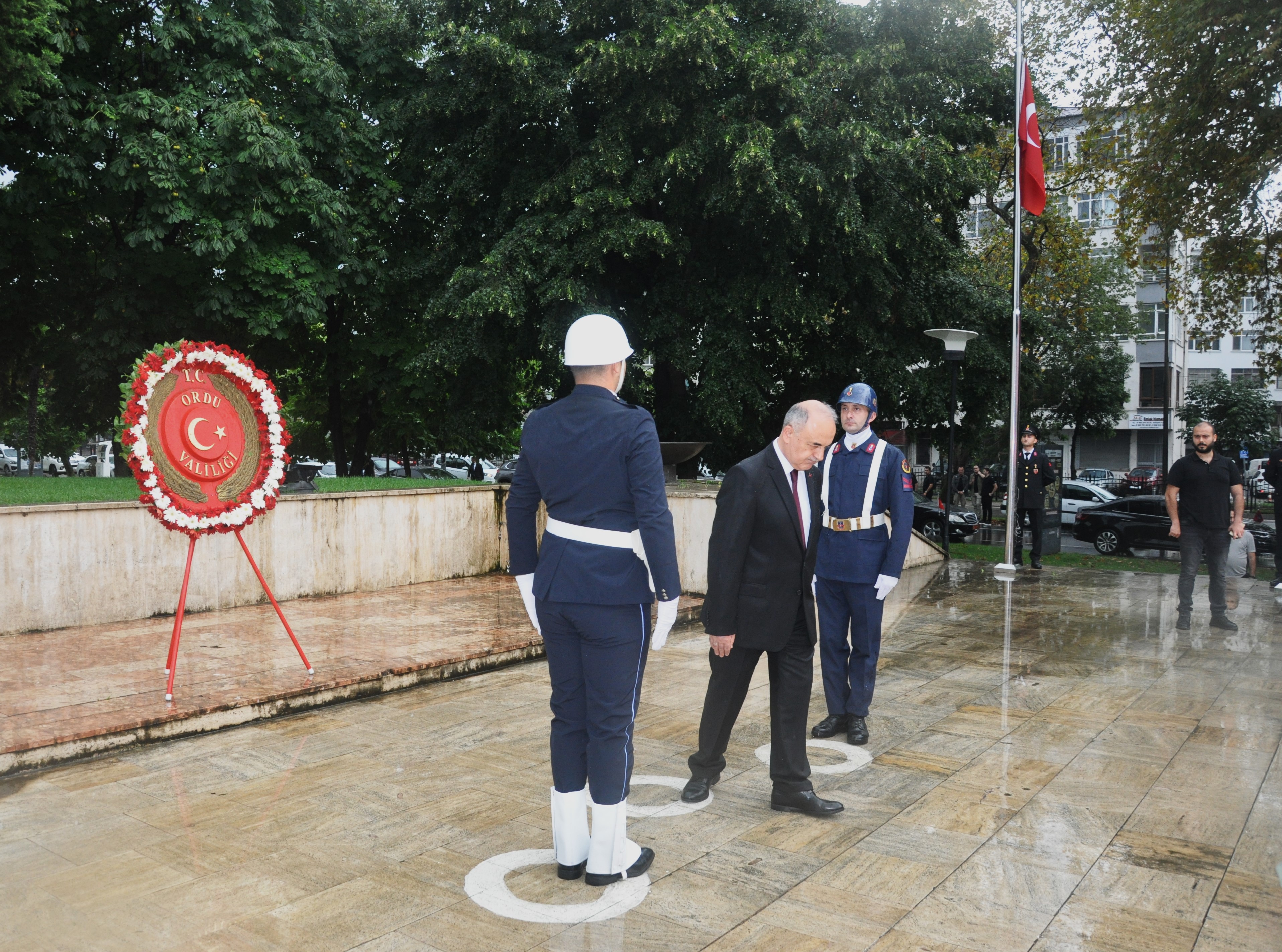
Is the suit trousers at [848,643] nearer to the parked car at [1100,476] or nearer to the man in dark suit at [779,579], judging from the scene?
the man in dark suit at [779,579]

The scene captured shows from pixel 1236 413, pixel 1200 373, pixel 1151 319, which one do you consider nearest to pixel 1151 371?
pixel 1151 319

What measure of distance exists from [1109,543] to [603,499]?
64.9ft

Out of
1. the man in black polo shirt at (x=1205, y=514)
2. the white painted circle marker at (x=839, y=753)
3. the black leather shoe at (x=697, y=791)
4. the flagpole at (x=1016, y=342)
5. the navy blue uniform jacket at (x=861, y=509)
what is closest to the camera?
the black leather shoe at (x=697, y=791)

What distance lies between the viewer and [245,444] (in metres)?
7.17

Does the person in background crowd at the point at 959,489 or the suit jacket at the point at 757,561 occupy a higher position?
the suit jacket at the point at 757,561

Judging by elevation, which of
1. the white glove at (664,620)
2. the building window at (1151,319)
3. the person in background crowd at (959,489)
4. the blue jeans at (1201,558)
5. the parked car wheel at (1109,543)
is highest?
the building window at (1151,319)

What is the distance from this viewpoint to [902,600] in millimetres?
12047

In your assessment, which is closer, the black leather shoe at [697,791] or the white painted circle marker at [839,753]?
the black leather shoe at [697,791]

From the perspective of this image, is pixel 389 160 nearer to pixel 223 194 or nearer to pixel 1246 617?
pixel 223 194

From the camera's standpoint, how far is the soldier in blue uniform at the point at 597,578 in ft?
12.1

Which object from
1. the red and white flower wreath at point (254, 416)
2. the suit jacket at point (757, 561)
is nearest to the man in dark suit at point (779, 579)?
the suit jacket at point (757, 561)

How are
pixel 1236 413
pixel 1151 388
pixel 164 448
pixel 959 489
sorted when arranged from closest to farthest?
pixel 164 448
pixel 959 489
pixel 1236 413
pixel 1151 388

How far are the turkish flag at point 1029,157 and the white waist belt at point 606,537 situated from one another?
41.8 ft

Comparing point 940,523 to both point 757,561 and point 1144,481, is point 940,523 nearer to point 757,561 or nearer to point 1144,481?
point 1144,481
